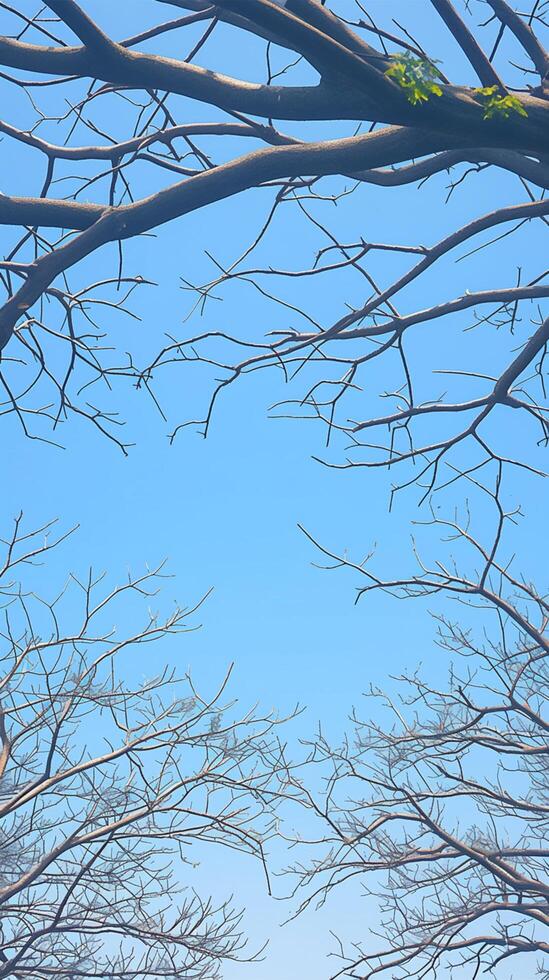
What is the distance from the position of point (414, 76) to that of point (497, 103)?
0.47 meters

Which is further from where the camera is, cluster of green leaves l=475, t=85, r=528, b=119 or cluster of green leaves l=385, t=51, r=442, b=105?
cluster of green leaves l=475, t=85, r=528, b=119

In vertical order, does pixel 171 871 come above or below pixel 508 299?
below

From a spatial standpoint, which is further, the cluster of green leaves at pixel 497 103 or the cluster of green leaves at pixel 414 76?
the cluster of green leaves at pixel 497 103

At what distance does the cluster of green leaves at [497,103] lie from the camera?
480 cm

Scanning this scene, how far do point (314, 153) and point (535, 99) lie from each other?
121cm

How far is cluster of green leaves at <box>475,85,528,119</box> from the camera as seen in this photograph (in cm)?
480

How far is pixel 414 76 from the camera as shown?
4629 mm

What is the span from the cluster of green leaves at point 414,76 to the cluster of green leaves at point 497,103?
31cm

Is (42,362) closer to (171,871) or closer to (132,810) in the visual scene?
(132,810)

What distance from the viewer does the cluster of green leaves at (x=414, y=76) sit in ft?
15.1

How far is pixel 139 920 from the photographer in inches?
376

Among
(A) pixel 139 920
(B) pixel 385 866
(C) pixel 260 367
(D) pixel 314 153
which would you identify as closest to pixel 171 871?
(A) pixel 139 920

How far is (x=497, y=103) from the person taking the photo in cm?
479

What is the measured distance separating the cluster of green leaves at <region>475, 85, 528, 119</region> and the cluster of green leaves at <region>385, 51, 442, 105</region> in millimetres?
310
